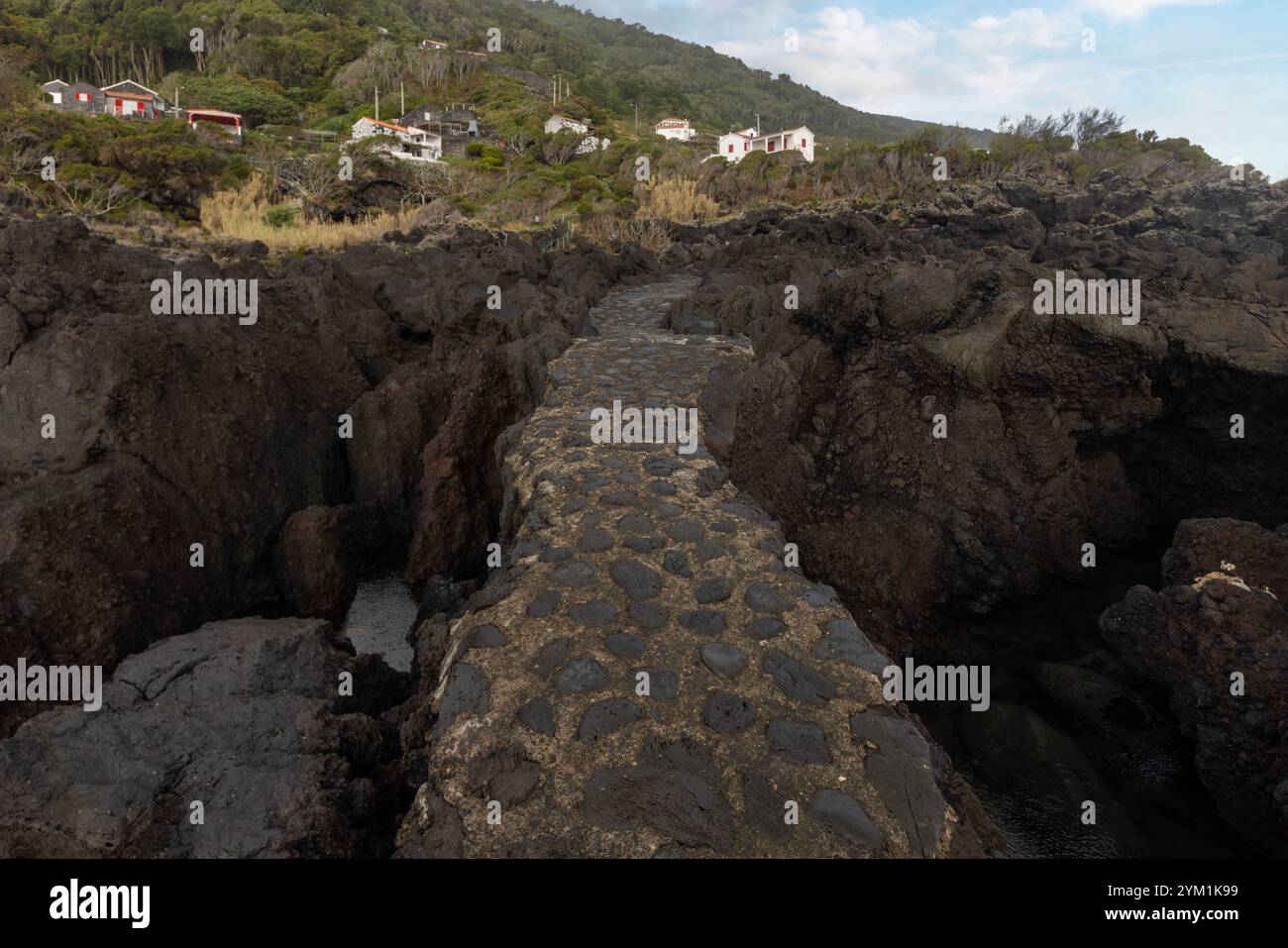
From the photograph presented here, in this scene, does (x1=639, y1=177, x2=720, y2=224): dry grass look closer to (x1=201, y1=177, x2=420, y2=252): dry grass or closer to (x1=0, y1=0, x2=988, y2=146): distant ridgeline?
(x1=201, y1=177, x2=420, y2=252): dry grass

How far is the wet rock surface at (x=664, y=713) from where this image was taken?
2.13 metres

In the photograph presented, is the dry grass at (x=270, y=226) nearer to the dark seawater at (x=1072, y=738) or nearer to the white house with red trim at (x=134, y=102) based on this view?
the dark seawater at (x=1072, y=738)

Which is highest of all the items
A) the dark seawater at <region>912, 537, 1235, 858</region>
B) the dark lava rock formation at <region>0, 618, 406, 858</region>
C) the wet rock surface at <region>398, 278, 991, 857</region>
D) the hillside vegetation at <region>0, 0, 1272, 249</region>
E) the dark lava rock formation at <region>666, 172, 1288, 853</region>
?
the hillside vegetation at <region>0, 0, 1272, 249</region>

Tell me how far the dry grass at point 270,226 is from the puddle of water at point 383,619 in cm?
1282

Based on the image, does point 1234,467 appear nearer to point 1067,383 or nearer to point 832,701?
point 1067,383

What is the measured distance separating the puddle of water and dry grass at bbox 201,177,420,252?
1282cm

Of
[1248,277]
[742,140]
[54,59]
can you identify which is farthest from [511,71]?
[1248,277]

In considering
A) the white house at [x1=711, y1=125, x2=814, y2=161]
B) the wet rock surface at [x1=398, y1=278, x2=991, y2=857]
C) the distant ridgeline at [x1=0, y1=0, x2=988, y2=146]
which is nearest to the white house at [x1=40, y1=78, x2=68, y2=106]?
the distant ridgeline at [x1=0, y1=0, x2=988, y2=146]

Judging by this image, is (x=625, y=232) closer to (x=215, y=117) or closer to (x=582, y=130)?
(x=582, y=130)

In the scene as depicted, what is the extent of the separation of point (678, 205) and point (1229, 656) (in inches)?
814

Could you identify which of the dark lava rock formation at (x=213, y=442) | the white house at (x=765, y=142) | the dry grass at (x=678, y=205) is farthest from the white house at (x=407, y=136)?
the dark lava rock formation at (x=213, y=442)

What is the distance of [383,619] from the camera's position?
605 centimetres

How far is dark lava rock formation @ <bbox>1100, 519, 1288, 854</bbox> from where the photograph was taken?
3.71 m

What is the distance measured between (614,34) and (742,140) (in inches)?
4046
